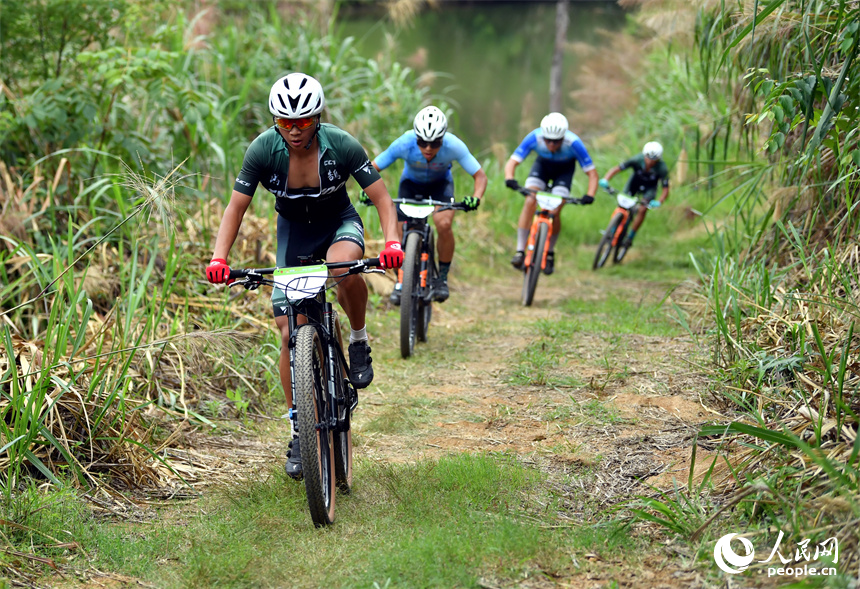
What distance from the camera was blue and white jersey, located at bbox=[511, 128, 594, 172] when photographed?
8961mm

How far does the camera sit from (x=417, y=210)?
272 inches

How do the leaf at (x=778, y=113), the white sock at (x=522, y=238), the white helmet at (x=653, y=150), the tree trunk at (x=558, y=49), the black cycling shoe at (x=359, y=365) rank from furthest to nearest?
the tree trunk at (x=558, y=49), the white helmet at (x=653, y=150), the white sock at (x=522, y=238), the black cycling shoe at (x=359, y=365), the leaf at (x=778, y=113)

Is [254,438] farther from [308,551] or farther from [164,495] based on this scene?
[308,551]

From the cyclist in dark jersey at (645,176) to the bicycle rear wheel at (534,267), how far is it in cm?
276

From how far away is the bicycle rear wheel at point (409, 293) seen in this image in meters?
6.63

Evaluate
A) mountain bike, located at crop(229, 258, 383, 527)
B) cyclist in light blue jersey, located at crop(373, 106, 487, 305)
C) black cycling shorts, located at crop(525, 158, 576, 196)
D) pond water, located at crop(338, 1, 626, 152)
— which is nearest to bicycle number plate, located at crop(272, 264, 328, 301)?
mountain bike, located at crop(229, 258, 383, 527)

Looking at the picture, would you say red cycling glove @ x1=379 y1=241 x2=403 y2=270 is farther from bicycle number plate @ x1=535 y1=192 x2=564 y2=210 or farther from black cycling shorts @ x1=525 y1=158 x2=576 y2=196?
black cycling shorts @ x1=525 y1=158 x2=576 y2=196

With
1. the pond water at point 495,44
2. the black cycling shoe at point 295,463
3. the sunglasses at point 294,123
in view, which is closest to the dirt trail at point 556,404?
the black cycling shoe at point 295,463

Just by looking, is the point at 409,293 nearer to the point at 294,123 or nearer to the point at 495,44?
the point at 294,123

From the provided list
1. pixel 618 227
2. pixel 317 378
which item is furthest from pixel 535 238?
pixel 317 378

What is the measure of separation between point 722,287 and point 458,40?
2183 cm

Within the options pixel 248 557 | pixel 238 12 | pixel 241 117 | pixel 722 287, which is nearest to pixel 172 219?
pixel 248 557

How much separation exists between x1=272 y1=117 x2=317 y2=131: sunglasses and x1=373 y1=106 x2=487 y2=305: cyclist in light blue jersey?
2.93 meters

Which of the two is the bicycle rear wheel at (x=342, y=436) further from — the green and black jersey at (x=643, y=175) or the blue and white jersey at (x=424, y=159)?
the green and black jersey at (x=643, y=175)
